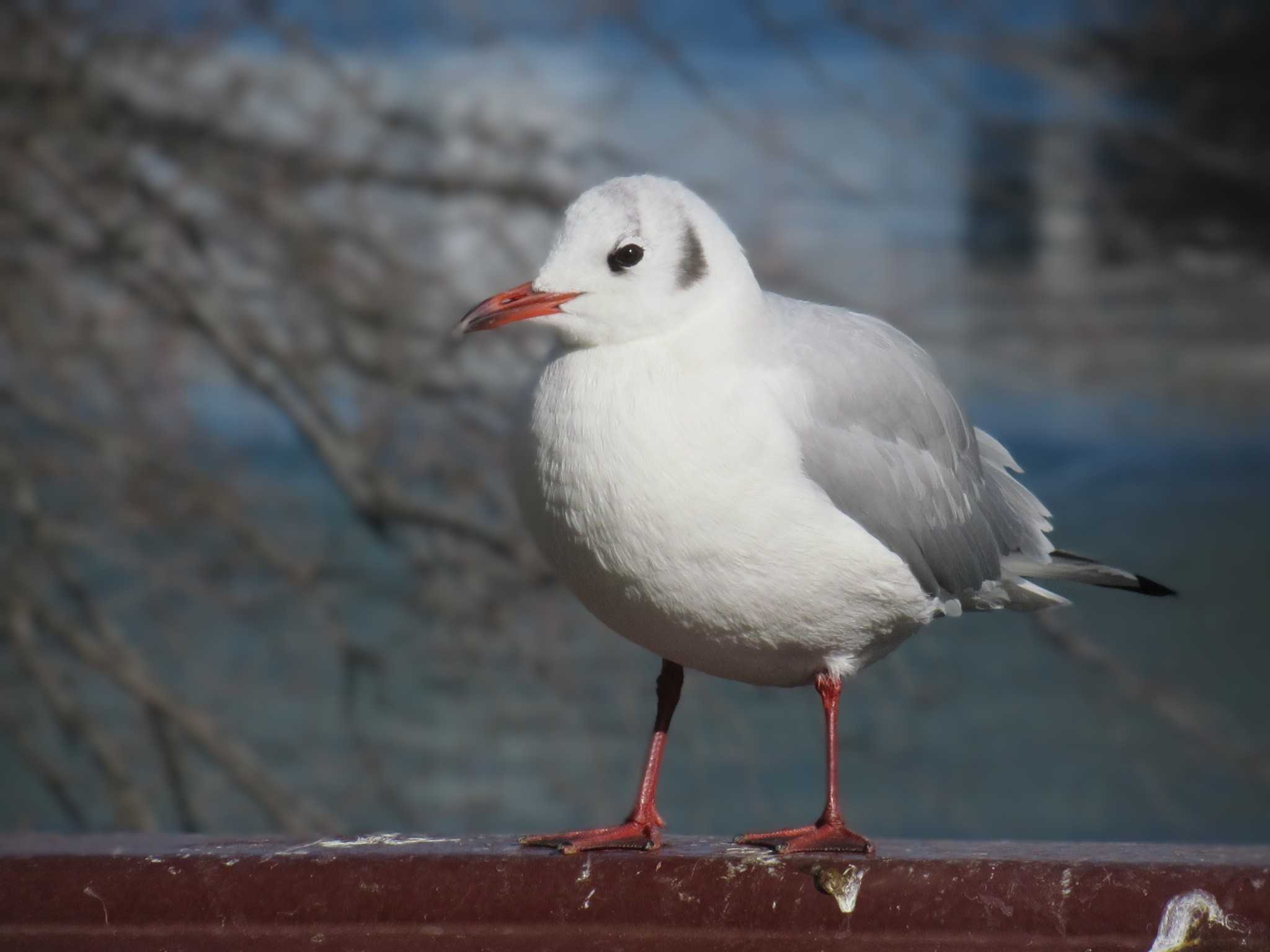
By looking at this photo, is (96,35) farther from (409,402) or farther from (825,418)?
(825,418)

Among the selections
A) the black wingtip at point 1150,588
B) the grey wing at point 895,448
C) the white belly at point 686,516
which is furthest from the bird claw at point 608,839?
the black wingtip at point 1150,588

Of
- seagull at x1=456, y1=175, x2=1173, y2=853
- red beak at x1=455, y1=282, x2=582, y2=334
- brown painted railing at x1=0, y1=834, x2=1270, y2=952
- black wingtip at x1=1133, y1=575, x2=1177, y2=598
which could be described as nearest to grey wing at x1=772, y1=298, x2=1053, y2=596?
seagull at x1=456, y1=175, x2=1173, y2=853

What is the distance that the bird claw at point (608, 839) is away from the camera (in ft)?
4.86

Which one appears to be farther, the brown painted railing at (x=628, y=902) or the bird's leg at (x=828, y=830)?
the bird's leg at (x=828, y=830)

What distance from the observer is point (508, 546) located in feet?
9.65

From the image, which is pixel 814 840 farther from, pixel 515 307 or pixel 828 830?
pixel 515 307

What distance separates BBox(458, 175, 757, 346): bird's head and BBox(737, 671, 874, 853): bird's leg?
38 cm

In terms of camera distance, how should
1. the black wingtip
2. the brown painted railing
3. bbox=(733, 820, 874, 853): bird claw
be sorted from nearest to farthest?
the brown painted railing, bbox=(733, 820, 874, 853): bird claw, the black wingtip

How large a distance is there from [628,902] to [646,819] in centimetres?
20

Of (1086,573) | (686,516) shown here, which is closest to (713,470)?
(686,516)

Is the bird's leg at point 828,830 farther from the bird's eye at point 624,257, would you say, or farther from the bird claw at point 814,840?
the bird's eye at point 624,257

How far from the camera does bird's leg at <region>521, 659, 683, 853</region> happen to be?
1.49 m

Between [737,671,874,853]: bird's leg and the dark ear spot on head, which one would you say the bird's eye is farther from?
[737,671,874,853]: bird's leg

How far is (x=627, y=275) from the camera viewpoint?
1491 millimetres
